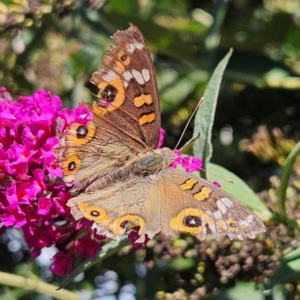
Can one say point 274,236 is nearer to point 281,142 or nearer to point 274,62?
point 281,142

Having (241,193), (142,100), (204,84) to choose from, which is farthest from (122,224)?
(204,84)

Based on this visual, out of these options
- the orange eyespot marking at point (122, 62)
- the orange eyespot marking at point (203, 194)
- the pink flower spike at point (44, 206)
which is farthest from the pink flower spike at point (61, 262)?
the orange eyespot marking at point (122, 62)

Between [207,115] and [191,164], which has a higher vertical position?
[207,115]

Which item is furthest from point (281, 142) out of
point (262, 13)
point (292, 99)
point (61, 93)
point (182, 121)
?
point (61, 93)

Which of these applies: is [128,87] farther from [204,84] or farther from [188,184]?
[204,84]

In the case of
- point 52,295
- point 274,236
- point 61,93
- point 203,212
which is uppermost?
point 203,212

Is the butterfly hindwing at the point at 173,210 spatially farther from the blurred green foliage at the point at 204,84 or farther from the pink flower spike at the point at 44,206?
the blurred green foliage at the point at 204,84
